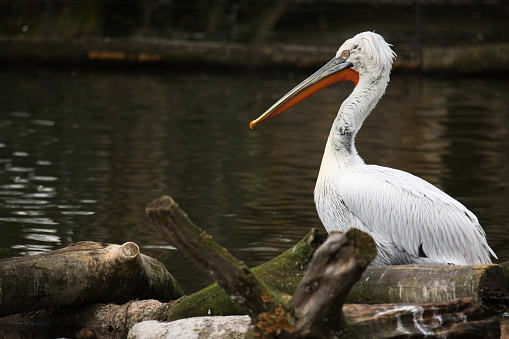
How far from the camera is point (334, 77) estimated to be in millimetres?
5402

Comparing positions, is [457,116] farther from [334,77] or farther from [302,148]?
[334,77]

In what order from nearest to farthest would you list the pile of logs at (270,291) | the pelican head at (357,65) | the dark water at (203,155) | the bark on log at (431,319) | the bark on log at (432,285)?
the pile of logs at (270,291)
the bark on log at (431,319)
the bark on log at (432,285)
the pelican head at (357,65)
the dark water at (203,155)

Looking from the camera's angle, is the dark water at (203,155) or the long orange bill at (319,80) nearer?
the long orange bill at (319,80)

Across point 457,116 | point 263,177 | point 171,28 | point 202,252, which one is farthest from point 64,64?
point 202,252

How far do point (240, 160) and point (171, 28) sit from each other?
15.7m

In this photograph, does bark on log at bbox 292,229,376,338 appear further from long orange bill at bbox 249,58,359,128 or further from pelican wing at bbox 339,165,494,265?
long orange bill at bbox 249,58,359,128

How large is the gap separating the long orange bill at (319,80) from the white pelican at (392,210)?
0.31 metres

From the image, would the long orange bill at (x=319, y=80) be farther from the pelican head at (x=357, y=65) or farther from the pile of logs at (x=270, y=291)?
the pile of logs at (x=270, y=291)

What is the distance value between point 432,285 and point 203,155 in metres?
5.66

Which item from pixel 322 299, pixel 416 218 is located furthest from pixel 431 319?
pixel 416 218

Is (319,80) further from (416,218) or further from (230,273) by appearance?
(230,273)

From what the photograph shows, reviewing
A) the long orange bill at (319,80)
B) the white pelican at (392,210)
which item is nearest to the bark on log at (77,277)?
the white pelican at (392,210)

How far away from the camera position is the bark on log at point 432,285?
3.80 meters

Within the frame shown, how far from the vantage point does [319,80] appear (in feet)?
17.8
